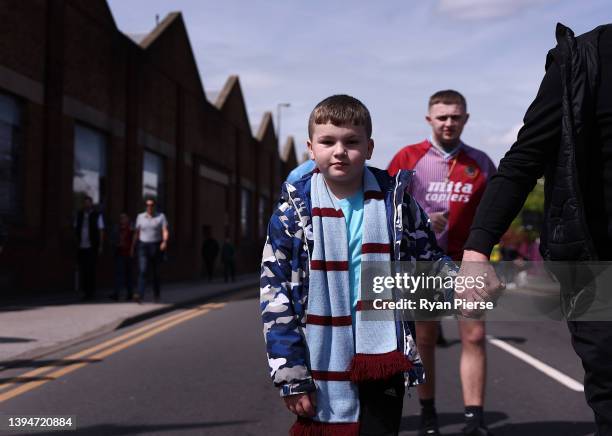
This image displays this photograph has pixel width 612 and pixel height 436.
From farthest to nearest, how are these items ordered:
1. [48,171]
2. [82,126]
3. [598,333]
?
[82,126] → [48,171] → [598,333]

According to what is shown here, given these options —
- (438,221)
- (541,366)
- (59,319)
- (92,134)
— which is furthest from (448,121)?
(92,134)

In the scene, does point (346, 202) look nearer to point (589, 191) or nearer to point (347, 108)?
point (347, 108)

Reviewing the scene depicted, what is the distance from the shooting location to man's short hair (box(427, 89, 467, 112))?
486 centimetres

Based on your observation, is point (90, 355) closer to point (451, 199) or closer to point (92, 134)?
point (451, 199)

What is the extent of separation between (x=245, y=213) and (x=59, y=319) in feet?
99.7

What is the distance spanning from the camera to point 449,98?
4867 millimetres

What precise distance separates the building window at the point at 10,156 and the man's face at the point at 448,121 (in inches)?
487

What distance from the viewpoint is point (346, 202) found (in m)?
2.78

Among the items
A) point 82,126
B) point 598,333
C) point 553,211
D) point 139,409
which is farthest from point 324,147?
point 82,126

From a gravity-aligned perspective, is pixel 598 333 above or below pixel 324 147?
below

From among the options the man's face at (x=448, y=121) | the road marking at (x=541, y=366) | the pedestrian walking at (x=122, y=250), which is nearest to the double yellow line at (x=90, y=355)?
the pedestrian walking at (x=122, y=250)

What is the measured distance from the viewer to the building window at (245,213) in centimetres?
4091

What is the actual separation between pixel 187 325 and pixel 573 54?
9724mm

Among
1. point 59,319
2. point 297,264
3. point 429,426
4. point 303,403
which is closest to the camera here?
point 303,403
